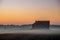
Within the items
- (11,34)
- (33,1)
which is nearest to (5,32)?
(11,34)

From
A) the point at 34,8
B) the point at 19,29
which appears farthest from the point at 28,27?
the point at 34,8

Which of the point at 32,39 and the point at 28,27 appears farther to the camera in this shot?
the point at 28,27

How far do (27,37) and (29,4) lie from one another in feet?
1.49

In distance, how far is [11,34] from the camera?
87.8 inches

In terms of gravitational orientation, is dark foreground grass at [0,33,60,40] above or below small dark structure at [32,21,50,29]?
below

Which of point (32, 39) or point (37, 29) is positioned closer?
point (32, 39)

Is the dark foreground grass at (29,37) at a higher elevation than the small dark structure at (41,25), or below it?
below

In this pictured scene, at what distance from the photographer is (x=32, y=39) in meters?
2.09

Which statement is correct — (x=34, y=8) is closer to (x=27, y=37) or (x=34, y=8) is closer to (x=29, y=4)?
(x=29, y=4)

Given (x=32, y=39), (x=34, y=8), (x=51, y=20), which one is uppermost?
(x=34, y=8)

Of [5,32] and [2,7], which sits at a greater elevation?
[2,7]

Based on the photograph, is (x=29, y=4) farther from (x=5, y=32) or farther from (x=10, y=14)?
(x=5, y=32)

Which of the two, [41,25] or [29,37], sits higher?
[41,25]

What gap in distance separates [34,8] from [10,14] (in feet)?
1.12
